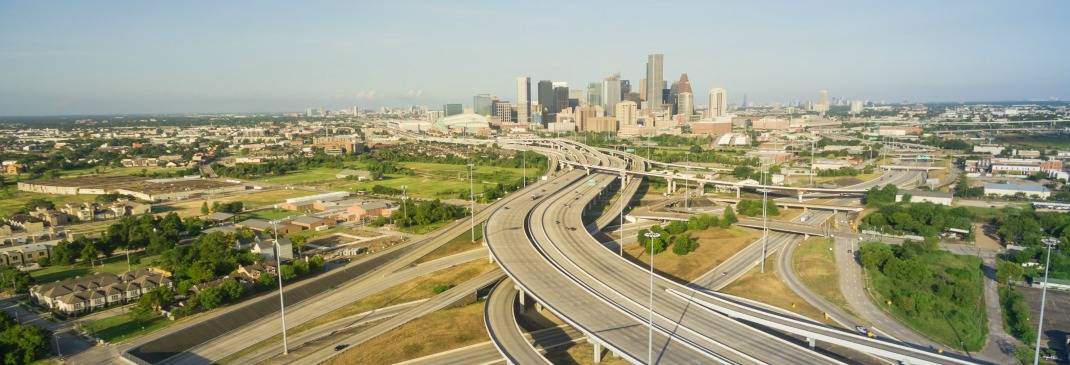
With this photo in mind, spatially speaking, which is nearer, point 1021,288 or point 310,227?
point 1021,288

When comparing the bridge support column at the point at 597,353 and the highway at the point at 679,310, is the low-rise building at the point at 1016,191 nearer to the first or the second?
the highway at the point at 679,310

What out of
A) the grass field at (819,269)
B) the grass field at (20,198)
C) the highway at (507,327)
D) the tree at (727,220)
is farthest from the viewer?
the grass field at (20,198)

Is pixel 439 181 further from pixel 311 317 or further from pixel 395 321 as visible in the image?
pixel 395 321

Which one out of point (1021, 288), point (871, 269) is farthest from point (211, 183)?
point (1021, 288)

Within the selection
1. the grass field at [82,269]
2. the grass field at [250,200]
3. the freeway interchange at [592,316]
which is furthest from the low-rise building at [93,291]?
the grass field at [250,200]

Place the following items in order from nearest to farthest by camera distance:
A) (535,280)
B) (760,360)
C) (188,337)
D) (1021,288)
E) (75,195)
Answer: (760,360), (188,337), (535,280), (1021,288), (75,195)

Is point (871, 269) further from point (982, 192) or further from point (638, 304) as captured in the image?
point (982, 192)

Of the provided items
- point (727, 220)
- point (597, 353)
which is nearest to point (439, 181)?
point (727, 220)

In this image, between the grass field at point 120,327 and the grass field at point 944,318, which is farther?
the grass field at point 120,327
